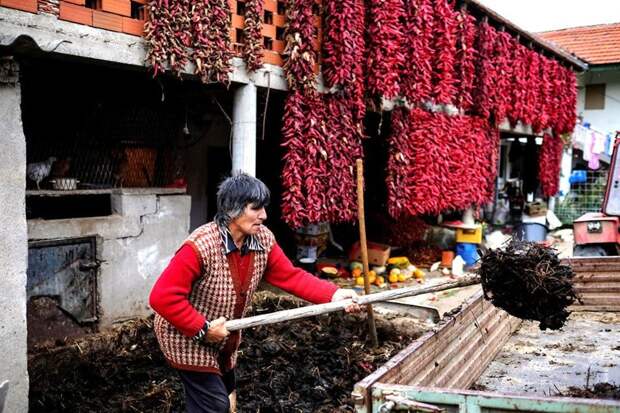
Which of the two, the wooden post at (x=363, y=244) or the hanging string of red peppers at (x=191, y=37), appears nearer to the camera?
the hanging string of red peppers at (x=191, y=37)

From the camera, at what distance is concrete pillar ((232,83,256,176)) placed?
6539 mm

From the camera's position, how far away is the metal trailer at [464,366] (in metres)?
2.32

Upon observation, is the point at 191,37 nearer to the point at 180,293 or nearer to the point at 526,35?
the point at 180,293

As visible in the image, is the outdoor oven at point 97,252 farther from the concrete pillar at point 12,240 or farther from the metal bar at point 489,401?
the metal bar at point 489,401

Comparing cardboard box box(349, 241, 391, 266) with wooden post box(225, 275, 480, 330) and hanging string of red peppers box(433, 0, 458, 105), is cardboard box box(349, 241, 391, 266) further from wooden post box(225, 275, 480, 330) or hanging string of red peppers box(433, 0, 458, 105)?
wooden post box(225, 275, 480, 330)

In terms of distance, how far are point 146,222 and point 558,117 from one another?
1204 cm

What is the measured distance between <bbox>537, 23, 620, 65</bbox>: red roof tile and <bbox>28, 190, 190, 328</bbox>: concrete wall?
20271 millimetres

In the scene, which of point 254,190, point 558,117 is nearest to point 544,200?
point 558,117

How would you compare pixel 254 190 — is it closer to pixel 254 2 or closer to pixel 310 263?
pixel 254 2

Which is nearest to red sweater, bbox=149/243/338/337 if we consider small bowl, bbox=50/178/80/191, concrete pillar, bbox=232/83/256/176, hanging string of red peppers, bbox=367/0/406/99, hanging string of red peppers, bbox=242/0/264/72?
small bowl, bbox=50/178/80/191

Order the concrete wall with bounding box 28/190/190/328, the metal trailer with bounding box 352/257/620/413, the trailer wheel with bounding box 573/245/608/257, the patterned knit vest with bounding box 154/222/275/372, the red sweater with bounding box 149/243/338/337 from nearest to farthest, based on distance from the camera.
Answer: the metal trailer with bounding box 352/257/620/413 < the red sweater with bounding box 149/243/338/337 < the patterned knit vest with bounding box 154/222/275/372 < the concrete wall with bounding box 28/190/190/328 < the trailer wheel with bounding box 573/245/608/257

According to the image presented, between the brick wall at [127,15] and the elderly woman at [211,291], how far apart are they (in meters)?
2.64

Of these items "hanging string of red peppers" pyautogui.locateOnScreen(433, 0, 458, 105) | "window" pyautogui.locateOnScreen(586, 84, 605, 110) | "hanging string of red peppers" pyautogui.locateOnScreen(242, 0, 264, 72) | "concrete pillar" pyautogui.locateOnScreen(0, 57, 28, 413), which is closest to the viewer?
"concrete pillar" pyautogui.locateOnScreen(0, 57, 28, 413)

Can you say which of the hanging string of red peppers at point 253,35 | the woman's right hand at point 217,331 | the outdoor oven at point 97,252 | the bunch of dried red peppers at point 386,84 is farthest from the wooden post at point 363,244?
the woman's right hand at point 217,331
